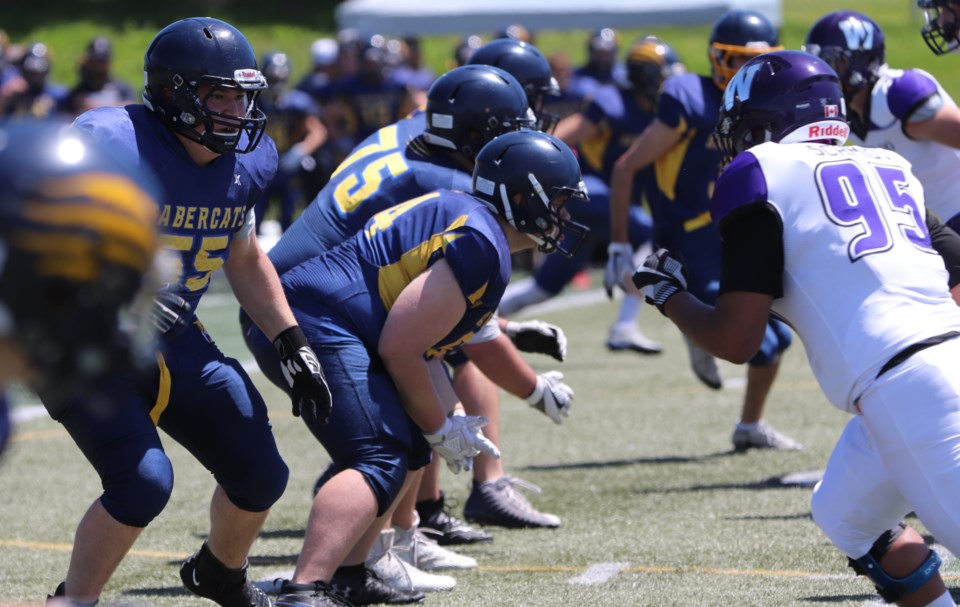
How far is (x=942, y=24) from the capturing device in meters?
6.00

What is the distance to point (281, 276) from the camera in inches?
185

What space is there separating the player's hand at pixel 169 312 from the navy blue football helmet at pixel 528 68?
7.58 ft

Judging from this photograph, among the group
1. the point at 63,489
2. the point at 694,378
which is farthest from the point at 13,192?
the point at 694,378

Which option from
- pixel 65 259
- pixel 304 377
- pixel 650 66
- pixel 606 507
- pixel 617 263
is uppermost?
pixel 65 259

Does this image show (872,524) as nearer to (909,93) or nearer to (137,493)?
(137,493)

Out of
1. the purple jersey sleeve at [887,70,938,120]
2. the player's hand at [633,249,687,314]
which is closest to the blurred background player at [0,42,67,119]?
the purple jersey sleeve at [887,70,938,120]

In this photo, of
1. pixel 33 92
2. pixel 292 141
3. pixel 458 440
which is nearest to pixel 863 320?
pixel 458 440

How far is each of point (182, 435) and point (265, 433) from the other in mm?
228

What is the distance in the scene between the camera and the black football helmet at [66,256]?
213 cm

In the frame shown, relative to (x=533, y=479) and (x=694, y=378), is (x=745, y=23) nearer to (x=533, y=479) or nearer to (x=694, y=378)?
(x=533, y=479)

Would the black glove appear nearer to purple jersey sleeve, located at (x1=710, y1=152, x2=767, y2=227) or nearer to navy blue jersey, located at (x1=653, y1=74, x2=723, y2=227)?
purple jersey sleeve, located at (x1=710, y1=152, x2=767, y2=227)

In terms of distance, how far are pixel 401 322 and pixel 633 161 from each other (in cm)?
346

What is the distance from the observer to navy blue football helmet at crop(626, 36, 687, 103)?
999cm

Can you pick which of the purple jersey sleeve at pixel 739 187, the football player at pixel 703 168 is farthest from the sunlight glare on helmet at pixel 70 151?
the football player at pixel 703 168
